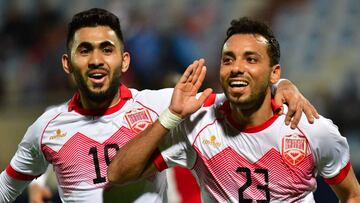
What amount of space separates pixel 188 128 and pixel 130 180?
360 millimetres

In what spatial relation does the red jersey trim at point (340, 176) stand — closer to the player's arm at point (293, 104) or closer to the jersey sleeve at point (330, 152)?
the jersey sleeve at point (330, 152)

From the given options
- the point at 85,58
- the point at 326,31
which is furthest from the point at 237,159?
the point at 326,31

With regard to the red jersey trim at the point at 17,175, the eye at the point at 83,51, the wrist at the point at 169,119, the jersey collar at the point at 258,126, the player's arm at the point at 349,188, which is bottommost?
the player's arm at the point at 349,188

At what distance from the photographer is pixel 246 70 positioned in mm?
3287

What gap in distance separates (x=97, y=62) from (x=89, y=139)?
0.37 metres

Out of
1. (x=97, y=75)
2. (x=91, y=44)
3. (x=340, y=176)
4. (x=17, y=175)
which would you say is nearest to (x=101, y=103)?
(x=97, y=75)

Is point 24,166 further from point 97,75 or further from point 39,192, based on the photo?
point 39,192

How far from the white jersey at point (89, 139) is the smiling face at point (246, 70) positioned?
0.40 metres

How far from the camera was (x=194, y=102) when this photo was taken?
328cm

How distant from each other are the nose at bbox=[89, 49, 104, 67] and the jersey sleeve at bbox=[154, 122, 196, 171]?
1.48ft

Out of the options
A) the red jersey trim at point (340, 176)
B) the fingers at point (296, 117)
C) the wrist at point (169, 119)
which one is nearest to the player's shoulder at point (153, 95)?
the wrist at point (169, 119)

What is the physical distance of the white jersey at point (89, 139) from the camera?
11.6 ft

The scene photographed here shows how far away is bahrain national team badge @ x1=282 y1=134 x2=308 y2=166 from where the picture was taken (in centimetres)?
332

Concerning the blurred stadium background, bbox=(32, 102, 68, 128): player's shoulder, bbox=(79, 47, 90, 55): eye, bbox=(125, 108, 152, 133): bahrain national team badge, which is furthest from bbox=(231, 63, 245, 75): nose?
the blurred stadium background
